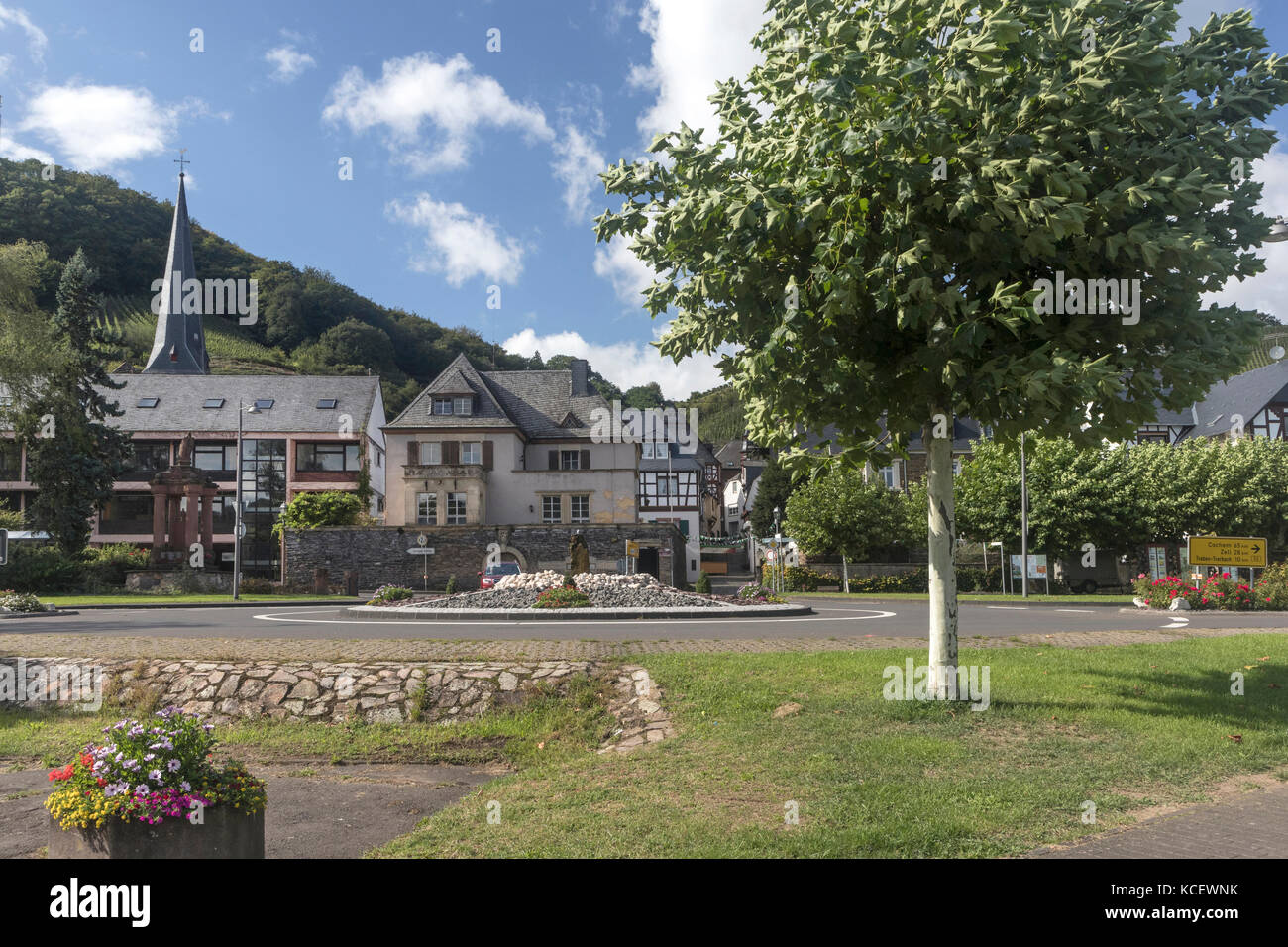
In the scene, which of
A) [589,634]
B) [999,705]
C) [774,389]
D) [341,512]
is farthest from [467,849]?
[341,512]

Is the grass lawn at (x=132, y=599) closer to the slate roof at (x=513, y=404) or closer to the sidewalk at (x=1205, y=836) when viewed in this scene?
the slate roof at (x=513, y=404)

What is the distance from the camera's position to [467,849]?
19.9 feet

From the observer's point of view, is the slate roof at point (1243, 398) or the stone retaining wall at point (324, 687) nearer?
the stone retaining wall at point (324, 687)

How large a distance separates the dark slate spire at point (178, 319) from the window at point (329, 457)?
18.9m

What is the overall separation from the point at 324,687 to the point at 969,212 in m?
9.90

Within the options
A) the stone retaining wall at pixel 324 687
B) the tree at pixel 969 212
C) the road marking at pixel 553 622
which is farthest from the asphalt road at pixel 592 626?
the tree at pixel 969 212

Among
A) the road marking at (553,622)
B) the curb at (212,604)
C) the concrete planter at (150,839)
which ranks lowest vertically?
the curb at (212,604)

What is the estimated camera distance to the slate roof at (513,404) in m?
53.2

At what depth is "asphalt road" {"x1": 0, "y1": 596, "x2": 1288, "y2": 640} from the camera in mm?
17875

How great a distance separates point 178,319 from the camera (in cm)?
8038

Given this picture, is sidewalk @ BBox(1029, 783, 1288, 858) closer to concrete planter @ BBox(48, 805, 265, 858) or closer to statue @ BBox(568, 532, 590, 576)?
concrete planter @ BBox(48, 805, 265, 858)

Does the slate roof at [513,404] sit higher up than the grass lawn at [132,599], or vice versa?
the slate roof at [513,404]

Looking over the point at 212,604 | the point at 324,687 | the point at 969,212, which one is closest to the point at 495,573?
the point at 212,604

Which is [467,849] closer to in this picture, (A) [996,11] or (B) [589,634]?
(A) [996,11]
